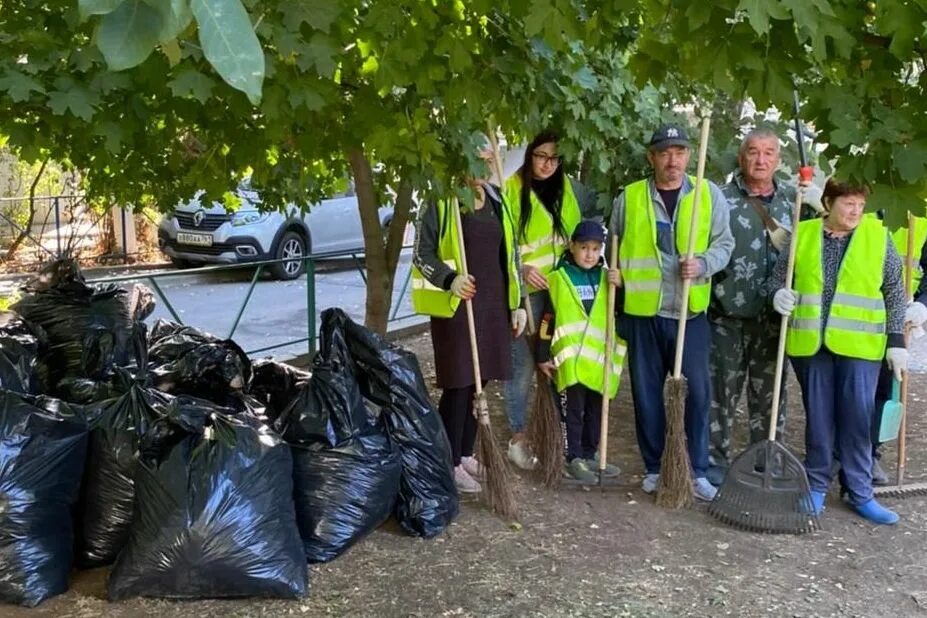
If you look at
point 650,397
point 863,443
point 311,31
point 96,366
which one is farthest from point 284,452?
point 863,443

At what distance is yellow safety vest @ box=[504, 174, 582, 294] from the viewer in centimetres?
439

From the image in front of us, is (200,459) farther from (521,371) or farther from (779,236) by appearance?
(779,236)

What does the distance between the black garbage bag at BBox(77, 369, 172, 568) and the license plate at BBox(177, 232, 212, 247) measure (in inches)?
338

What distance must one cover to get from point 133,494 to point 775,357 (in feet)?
9.38

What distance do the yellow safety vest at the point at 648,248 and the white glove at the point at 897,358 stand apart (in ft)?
2.58

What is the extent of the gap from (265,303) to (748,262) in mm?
6213

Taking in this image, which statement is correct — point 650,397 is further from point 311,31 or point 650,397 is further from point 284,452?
point 311,31

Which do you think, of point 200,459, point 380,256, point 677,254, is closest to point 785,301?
point 677,254

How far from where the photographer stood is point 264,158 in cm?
411

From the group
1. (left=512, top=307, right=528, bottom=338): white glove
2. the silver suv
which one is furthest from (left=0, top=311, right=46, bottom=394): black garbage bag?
the silver suv

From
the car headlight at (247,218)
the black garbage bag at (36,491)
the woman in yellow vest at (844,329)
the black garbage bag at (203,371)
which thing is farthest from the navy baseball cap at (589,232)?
the car headlight at (247,218)

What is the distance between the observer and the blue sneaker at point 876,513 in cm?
383

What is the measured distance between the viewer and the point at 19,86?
8.15ft

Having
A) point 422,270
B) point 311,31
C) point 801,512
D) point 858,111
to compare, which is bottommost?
point 801,512
